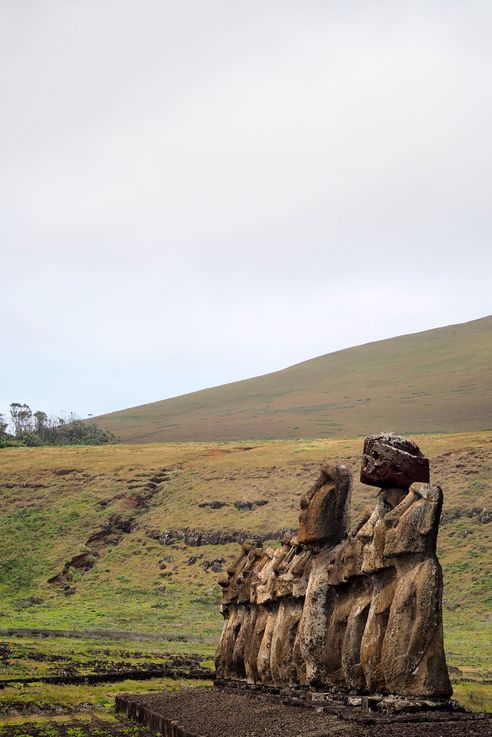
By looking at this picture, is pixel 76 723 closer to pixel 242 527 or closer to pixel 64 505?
pixel 242 527

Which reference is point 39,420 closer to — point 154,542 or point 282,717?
point 154,542

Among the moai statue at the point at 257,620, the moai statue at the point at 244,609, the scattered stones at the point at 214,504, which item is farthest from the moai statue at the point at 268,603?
the scattered stones at the point at 214,504

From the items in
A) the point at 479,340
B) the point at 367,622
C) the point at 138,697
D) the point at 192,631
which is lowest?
the point at 192,631

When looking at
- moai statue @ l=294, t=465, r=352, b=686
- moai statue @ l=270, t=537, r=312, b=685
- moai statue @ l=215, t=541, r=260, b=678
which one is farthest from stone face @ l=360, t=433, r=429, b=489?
moai statue @ l=215, t=541, r=260, b=678

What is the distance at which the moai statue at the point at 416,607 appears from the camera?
14.0 metres

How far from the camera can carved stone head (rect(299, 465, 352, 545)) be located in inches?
753

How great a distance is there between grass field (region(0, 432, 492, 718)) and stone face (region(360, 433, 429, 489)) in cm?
1264

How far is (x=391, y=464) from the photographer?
53.8 ft

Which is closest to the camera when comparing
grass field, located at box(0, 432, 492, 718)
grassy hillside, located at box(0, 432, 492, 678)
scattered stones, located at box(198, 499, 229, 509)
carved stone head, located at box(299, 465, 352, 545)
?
carved stone head, located at box(299, 465, 352, 545)

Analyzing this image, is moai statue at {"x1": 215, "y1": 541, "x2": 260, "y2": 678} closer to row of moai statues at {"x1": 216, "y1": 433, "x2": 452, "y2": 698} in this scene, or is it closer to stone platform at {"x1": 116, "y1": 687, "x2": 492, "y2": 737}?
row of moai statues at {"x1": 216, "y1": 433, "x2": 452, "y2": 698}

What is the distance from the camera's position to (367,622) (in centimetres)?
1567

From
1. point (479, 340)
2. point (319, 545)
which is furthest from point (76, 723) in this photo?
point (479, 340)

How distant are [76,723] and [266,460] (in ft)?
192

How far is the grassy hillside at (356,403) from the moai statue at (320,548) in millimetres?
103249
